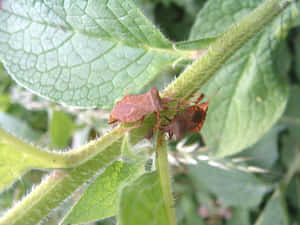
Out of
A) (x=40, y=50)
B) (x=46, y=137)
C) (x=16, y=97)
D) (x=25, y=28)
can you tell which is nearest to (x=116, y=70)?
(x=40, y=50)

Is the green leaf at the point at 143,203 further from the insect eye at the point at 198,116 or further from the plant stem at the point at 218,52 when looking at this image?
the plant stem at the point at 218,52

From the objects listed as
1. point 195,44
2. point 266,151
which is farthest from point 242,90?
point 266,151

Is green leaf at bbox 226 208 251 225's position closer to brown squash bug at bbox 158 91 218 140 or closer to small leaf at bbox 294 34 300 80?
small leaf at bbox 294 34 300 80

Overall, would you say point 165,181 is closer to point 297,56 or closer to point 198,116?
point 198,116

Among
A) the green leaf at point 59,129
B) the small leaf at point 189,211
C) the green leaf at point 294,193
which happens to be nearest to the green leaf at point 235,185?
the green leaf at point 294,193

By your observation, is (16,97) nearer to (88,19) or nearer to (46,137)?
(46,137)
